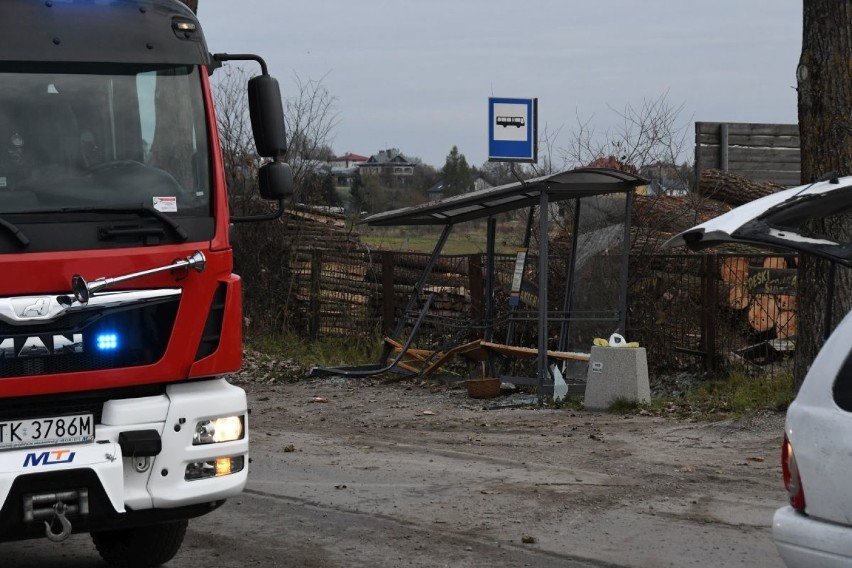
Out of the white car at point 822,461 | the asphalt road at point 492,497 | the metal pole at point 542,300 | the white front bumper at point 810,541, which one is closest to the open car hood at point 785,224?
the white car at point 822,461

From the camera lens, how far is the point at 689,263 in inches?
572

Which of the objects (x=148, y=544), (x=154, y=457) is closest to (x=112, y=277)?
(x=154, y=457)

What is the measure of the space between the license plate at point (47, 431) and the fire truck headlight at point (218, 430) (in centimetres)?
50

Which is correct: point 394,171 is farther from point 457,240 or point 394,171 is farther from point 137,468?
point 137,468

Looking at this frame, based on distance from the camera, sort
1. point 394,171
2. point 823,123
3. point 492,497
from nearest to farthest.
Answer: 1. point 492,497
2. point 823,123
3. point 394,171

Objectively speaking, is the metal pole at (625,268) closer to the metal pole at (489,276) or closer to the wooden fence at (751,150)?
the metal pole at (489,276)

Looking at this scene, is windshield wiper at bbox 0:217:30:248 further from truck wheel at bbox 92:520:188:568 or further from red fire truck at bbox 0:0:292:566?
truck wheel at bbox 92:520:188:568

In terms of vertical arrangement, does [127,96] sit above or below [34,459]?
above

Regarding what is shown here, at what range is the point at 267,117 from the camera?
23.2ft

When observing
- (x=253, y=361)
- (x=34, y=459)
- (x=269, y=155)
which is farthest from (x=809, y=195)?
(x=253, y=361)

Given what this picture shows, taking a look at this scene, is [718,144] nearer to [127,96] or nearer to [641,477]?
[641,477]

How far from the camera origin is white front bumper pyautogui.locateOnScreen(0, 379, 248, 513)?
5832mm

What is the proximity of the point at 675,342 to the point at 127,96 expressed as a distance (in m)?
9.22

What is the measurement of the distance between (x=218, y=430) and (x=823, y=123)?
22.2 ft
